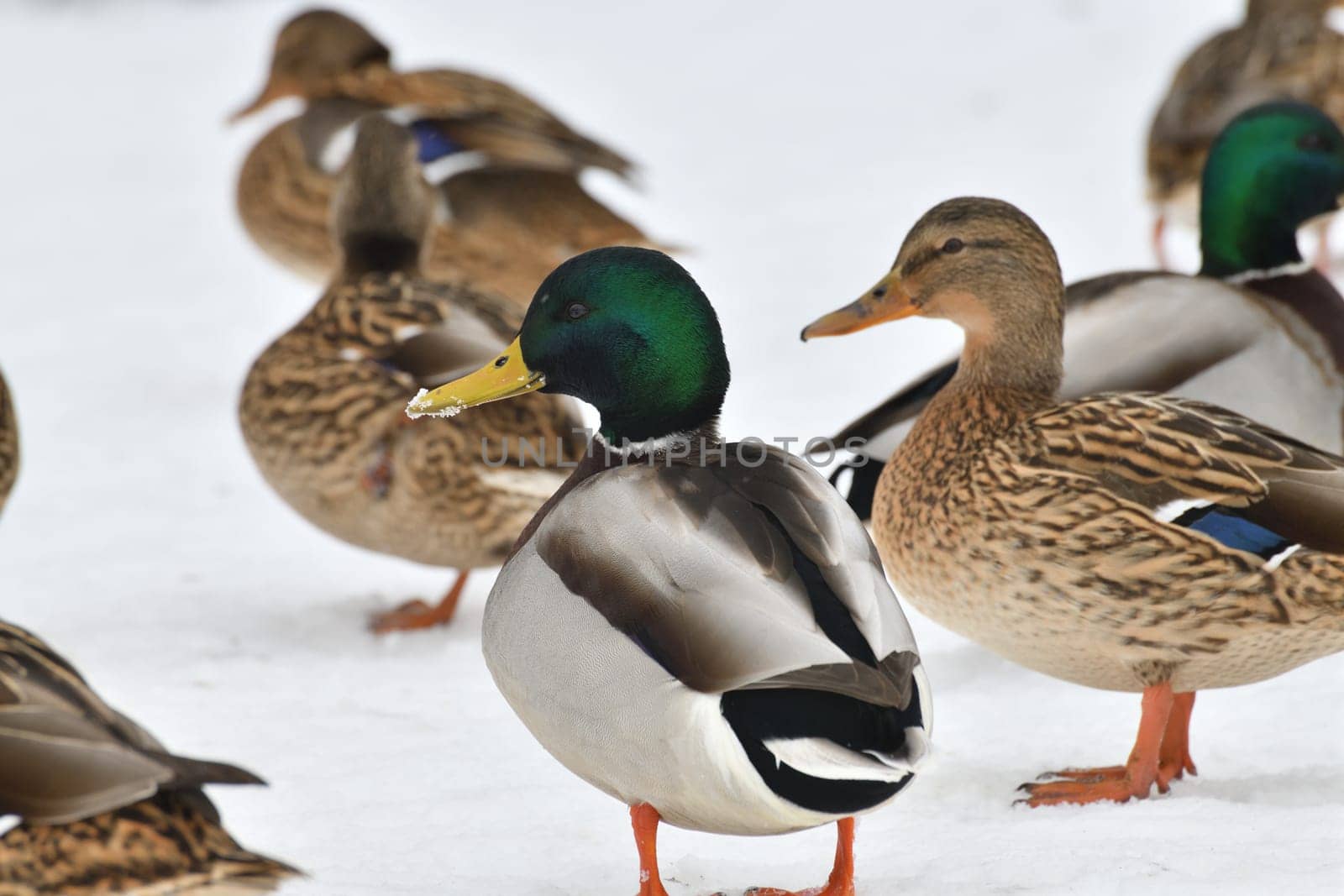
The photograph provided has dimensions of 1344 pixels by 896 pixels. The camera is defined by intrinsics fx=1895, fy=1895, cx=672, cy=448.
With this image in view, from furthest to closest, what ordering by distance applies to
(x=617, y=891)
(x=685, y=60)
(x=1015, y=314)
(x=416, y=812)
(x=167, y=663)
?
(x=685, y=60), (x=167, y=663), (x=1015, y=314), (x=416, y=812), (x=617, y=891)

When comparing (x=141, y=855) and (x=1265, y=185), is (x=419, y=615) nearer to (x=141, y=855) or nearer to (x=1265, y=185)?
(x=141, y=855)

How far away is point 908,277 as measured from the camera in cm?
374

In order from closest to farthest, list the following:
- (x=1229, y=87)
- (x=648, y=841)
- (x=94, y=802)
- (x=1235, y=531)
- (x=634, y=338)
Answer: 1. (x=94, y=802)
2. (x=648, y=841)
3. (x=634, y=338)
4. (x=1235, y=531)
5. (x=1229, y=87)

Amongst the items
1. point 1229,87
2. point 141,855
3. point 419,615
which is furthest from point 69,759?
point 1229,87

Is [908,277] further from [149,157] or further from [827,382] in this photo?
[149,157]

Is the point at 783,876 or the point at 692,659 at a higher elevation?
the point at 692,659

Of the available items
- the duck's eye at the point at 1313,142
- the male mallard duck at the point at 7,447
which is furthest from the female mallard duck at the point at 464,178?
the duck's eye at the point at 1313,142

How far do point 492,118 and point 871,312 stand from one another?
2.93 meters

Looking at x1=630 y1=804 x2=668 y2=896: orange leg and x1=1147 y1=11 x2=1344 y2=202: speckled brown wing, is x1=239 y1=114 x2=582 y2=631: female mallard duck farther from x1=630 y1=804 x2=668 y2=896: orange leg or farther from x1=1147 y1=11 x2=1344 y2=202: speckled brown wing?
x1=1147 y1=11 x2=1344 y2=202: speckled brown wing

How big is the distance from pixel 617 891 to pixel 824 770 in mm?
747

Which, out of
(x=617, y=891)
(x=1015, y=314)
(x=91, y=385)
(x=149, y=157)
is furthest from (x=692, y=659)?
(x=149, y=157)

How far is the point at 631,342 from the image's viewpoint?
9.72 ft

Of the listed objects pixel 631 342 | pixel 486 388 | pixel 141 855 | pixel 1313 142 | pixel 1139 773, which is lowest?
pixel 1139 773

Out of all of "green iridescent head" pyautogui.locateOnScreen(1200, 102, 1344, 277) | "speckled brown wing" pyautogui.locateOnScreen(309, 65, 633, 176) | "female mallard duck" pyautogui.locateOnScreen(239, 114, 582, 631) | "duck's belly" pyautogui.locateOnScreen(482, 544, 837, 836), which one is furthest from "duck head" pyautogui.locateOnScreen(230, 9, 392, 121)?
"duck's belly" pyautogui.locateOnScreen(482, 544, 837, 836)
